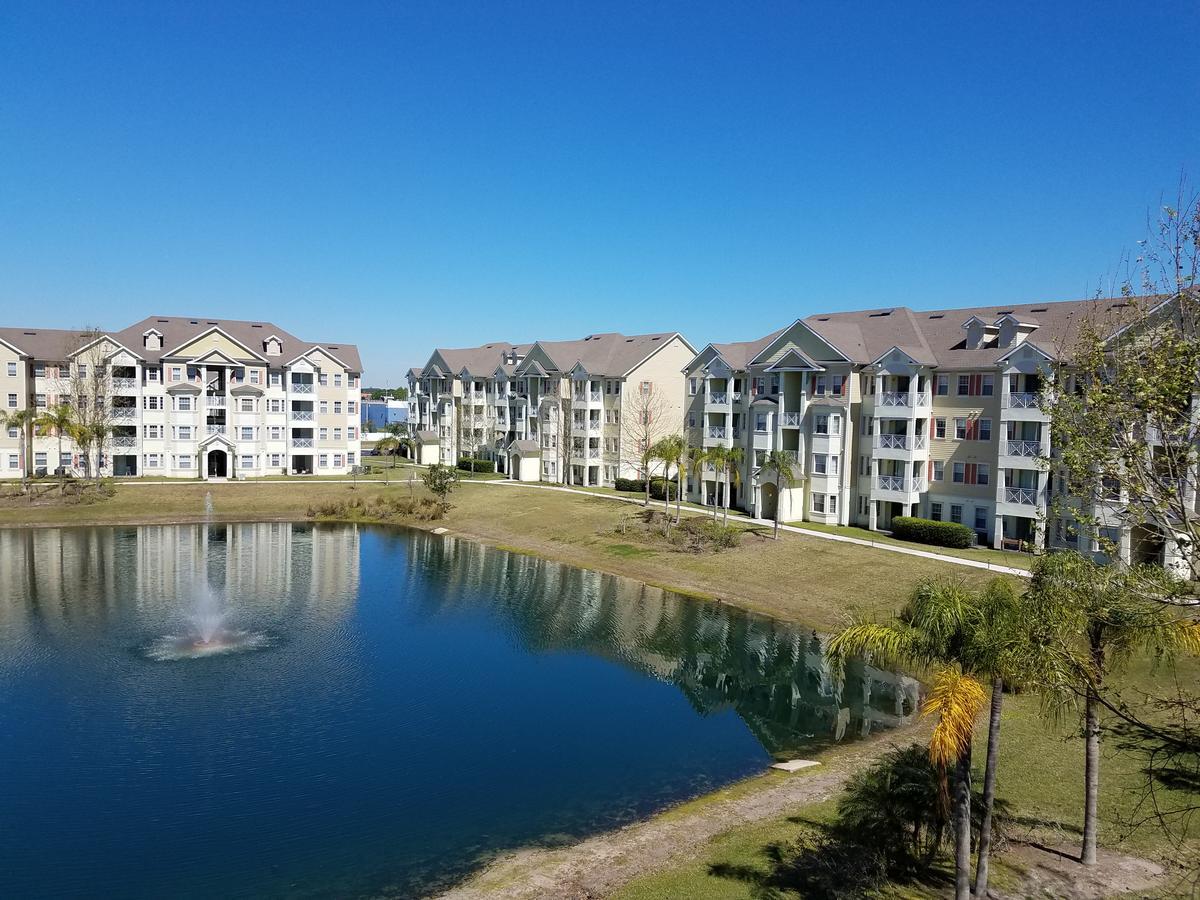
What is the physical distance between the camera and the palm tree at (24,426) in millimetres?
67262

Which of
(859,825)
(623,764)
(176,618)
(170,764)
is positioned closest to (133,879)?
(170,764)

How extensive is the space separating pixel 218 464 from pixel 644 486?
1572 inches

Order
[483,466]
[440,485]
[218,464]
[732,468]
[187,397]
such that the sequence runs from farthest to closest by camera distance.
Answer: [483,466] → [218,464] → [187,397] → [440,485] → [732,468]

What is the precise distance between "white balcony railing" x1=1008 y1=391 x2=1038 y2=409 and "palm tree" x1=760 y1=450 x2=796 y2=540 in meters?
13.2

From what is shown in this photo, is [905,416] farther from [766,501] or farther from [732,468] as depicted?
[732,468]

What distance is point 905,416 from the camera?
50.0 m

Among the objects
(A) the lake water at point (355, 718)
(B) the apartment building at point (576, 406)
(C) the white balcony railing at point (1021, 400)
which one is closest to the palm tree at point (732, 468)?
(B) the apartment building at point (576, 406)

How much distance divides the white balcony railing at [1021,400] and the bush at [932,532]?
7.32 meters

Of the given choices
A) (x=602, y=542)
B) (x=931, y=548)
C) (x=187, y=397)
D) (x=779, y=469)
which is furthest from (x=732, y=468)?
(x=187, y=397)

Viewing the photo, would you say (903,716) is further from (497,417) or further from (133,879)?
(497,417)

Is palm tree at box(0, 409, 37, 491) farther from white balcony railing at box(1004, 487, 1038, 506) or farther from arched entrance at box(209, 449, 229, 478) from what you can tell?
white balcony railing at box(1004, 487, 1038, 506)

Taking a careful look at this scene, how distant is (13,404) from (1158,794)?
83.3m

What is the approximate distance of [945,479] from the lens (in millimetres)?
49875

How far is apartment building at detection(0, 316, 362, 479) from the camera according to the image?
71.3 m
